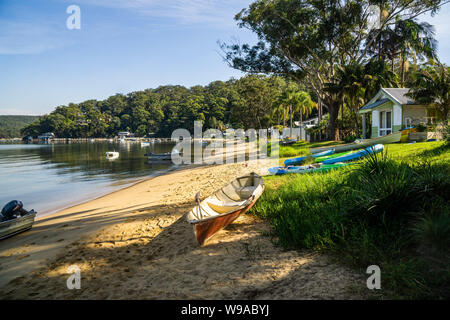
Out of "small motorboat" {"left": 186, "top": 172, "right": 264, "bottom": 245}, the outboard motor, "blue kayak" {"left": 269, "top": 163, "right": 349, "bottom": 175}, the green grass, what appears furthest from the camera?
"blue kayak" {"left": 269, "top": 163, "right": 349, "bottom": 175}

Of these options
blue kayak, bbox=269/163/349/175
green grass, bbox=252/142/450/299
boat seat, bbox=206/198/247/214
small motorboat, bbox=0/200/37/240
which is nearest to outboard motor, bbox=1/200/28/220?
small motorboat, bbox=0/200/37/240

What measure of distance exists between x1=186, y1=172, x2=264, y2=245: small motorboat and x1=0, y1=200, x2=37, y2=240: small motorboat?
6.12m

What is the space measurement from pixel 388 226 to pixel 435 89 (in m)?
19.9

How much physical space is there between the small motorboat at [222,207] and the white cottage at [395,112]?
18236mm

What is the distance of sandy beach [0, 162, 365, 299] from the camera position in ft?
13.9

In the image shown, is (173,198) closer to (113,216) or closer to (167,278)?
(113,216)

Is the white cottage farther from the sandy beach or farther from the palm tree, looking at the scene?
the sandy beach

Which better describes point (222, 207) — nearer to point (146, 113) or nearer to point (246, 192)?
point (246, 192)

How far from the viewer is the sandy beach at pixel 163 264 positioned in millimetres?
4246

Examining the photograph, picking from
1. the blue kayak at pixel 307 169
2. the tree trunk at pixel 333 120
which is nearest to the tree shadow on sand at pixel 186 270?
the blue kayak at pixel 307 169

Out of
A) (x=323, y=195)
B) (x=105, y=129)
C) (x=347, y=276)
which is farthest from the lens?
(x=105, y=129)
